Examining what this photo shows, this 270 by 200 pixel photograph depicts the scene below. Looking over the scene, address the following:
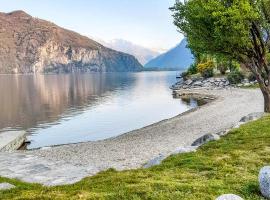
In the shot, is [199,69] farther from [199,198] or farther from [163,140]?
[199,198]

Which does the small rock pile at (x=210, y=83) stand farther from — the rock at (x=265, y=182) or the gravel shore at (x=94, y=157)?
the rock at (x=265, y=182)

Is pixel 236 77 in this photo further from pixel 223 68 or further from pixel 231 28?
pixel 231 28

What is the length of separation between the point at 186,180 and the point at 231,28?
20257mm

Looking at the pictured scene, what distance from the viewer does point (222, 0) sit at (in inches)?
1312

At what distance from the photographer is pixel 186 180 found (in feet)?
49.1

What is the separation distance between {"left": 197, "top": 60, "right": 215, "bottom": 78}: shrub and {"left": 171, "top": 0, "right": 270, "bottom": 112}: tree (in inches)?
3587

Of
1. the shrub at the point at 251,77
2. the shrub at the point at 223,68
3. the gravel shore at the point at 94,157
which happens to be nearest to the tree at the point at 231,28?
the gravel shore at the point at 94,157

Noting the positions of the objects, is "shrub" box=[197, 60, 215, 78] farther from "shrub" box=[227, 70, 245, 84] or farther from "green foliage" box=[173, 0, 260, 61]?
"green foliage" box=[173, 0, 260, 61]

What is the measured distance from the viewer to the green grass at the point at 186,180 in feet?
42.8

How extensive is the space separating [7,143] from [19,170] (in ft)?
54.5

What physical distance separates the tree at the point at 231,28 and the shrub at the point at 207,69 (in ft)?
299

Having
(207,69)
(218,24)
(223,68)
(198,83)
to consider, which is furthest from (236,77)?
(218,24)

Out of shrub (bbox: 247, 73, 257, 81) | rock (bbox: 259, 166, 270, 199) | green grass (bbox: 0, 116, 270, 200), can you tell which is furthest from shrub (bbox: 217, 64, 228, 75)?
rock (bbox: 259, 166, 270, 199)

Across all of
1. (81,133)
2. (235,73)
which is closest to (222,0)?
(81,133)
